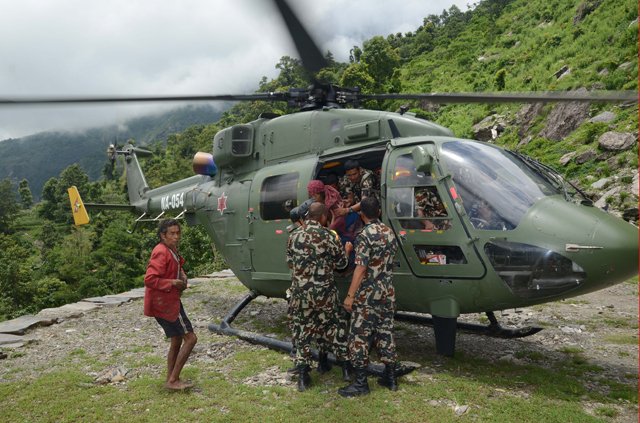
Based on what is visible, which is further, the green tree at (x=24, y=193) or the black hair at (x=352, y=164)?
the green tree at (x=24, y=193)

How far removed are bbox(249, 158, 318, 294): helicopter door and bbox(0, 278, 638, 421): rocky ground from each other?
→ 3.64 feet

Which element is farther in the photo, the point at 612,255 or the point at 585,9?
the point at 585,9

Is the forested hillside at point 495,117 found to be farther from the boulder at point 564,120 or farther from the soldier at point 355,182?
the soldier at point 355,182

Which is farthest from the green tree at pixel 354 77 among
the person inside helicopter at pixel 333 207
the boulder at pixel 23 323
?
the person inside helicopter at pixel 333 207

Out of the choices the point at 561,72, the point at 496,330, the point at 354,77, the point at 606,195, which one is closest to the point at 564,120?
the point at 606,195

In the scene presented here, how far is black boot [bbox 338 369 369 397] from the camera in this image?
4.34 meters

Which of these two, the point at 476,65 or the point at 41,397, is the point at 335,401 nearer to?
the point at 41,397

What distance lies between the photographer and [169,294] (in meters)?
4.46

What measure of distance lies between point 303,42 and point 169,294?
267cm

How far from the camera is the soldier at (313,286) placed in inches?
180

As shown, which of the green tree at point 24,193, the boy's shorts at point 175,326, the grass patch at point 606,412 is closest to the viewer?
the grass patch at point 606,412

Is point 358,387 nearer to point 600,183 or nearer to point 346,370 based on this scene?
point 346,370

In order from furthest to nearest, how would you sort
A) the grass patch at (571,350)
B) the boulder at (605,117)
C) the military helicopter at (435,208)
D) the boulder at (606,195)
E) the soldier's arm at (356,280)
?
the boulder at (605,117), the boulder at (606,195), the grass patch at (571,350), the soldier's arm at (356,280), the military helicopter at (435,208)

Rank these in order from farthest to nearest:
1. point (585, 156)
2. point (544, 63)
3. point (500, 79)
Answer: point (544, 63)
point (500, 79)
point (585, 156)
